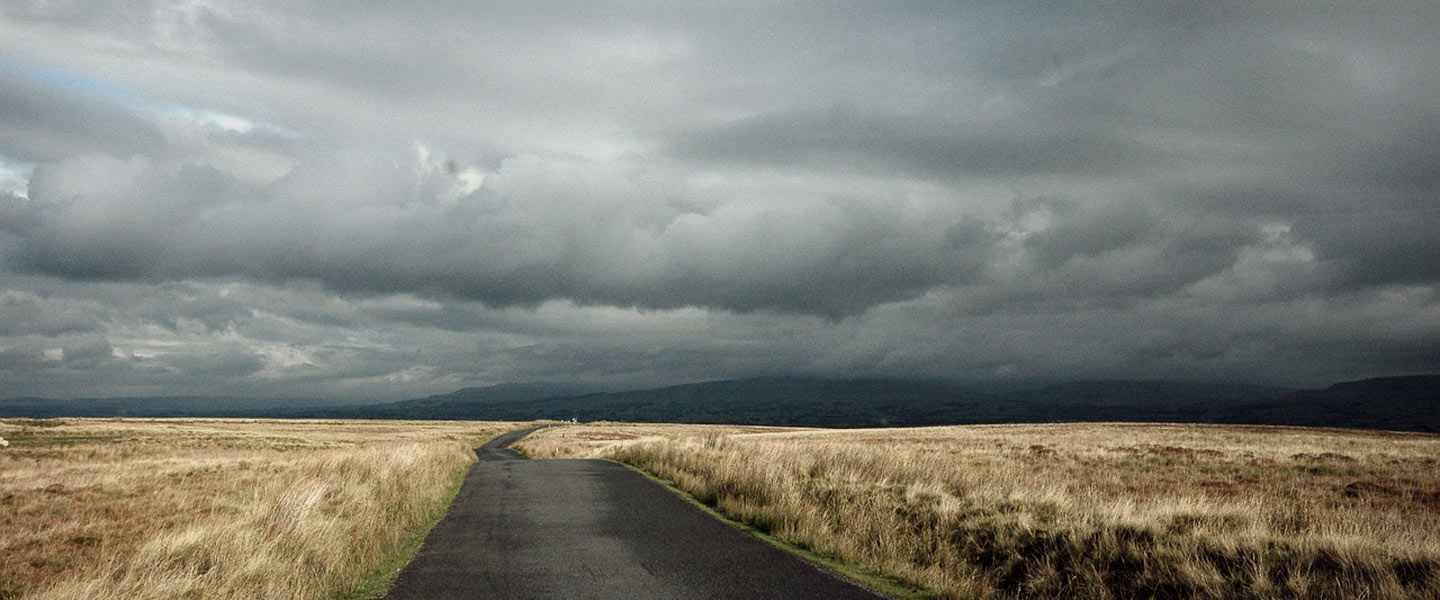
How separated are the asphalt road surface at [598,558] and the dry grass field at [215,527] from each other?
878mm

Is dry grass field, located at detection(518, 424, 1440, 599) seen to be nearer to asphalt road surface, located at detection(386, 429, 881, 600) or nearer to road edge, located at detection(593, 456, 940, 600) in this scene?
road edge, located at detection(593, 456, 940, 600)

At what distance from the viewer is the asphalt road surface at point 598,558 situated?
9.29m

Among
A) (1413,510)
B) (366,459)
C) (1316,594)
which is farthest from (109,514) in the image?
(1413,510)

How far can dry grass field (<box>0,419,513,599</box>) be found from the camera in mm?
8992

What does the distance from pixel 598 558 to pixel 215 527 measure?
6.07m

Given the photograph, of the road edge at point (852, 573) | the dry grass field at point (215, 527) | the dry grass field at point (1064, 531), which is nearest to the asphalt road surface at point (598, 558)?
the road edge at point (852, 573)

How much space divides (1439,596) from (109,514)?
26892 millimetres

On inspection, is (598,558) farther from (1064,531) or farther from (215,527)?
(1064,531)

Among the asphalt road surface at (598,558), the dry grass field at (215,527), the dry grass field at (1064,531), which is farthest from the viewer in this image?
the asphalt road surface at (598,558)

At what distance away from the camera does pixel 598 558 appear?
1123 centimetres

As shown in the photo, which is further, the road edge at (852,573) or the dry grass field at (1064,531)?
the road edge at (852,573)

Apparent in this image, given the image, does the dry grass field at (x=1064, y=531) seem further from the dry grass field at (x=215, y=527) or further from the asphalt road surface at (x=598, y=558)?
the dry grass field at (x=215, y=527)

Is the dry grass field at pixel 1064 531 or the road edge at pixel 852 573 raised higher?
the dry grass field at pixel 1064 531

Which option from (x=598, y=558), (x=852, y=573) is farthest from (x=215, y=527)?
(x=852, y=573)
